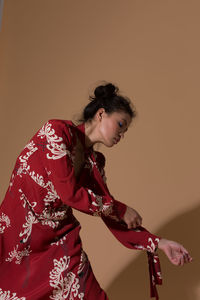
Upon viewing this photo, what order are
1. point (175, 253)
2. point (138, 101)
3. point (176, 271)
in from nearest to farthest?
point (175, 253) → point (176, 271) → point (138, 101)

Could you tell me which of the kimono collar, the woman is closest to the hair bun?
the woman

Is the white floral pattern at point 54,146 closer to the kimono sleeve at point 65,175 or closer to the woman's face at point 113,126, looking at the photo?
the kimono sleeve at point 65,175

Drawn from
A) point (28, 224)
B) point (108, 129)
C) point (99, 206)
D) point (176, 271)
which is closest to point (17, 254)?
point (28, 224)

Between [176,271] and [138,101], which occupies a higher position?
[138,101]

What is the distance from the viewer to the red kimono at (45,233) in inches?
51.6

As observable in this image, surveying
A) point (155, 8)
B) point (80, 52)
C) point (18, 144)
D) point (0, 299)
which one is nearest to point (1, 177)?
point (18, 144)

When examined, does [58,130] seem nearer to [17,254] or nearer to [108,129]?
[108,129]

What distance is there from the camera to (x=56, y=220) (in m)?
1.37

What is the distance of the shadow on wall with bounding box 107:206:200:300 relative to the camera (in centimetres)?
183

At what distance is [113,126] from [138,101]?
816 millimetres

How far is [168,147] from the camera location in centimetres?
198

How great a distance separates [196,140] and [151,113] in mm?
285

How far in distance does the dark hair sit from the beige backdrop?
60 cm

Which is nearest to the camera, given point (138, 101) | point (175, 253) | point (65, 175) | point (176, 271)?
point (65, 175)
